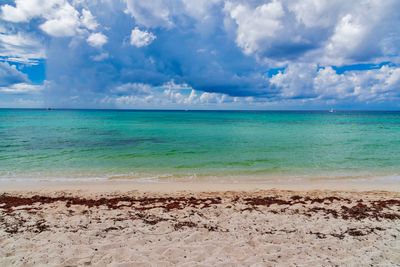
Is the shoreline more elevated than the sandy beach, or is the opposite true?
the sandy beach

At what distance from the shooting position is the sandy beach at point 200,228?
655cm

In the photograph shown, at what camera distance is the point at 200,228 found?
8195mm

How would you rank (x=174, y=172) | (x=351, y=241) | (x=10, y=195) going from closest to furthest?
(x=351, y=241), (x=10, y=195), (x=174, y=172)

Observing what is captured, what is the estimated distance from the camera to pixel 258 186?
44.8 feet

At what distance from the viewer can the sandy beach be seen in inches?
258

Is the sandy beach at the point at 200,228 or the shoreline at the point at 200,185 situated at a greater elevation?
the sandy beach at the point at 200,228

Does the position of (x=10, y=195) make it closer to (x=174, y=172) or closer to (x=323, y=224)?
(x=174, y=172)

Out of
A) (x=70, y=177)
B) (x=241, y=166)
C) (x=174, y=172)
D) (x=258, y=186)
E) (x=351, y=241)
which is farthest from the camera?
(x=241, y=166)

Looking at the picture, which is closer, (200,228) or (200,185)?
(200,228)

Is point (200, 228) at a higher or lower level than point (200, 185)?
higher

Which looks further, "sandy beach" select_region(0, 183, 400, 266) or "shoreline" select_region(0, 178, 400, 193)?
"shoreline" select_region(0, 178, 400, 193)

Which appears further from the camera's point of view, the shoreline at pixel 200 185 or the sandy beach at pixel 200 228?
the shoreline at pixel 200 185

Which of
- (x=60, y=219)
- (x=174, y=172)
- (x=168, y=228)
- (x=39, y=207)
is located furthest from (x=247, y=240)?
(x=174, y=172)

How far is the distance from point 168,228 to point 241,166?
35.9ft
